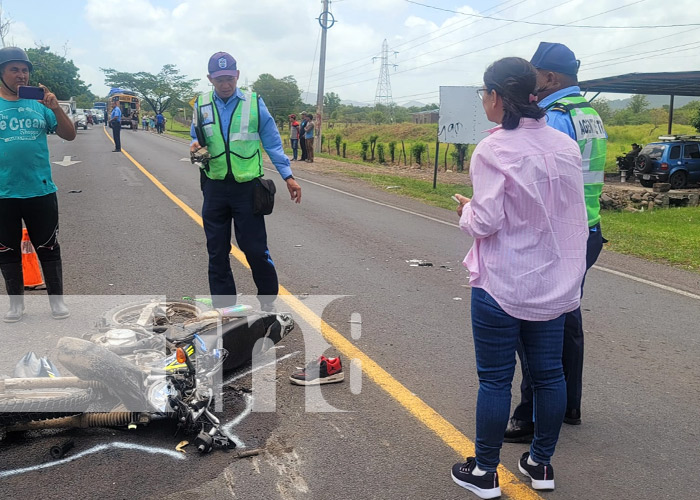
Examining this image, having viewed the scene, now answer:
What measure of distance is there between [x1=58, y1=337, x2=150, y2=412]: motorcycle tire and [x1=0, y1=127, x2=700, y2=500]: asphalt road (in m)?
0.22

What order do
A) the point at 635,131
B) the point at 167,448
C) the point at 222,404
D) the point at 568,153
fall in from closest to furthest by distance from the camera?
the point at 568,153
the point at 167,448
the point at 222,404
the point at 635,131

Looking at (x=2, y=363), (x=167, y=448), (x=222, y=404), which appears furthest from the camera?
(x=2, y=363)

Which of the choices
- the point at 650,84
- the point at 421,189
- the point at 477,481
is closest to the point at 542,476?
the point at 477,481

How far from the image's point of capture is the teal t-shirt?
4988 mm

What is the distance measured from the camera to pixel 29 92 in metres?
4.89

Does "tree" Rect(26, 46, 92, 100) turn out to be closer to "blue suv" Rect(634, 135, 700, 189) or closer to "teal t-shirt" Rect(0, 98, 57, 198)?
"blue suv" Rect(634, 135, 700, 189)

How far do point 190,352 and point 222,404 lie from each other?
1.45ft

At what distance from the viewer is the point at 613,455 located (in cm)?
339

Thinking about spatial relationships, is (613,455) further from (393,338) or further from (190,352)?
(190,352)

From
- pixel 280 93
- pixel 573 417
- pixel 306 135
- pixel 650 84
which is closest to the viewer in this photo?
pixel 573 417

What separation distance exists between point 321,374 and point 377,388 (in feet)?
1.26

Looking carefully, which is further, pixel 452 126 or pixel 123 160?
pixel 123 160

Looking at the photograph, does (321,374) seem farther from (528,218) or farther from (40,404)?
(528,218)

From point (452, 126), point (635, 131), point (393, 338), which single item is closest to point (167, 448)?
point (393, 338)
